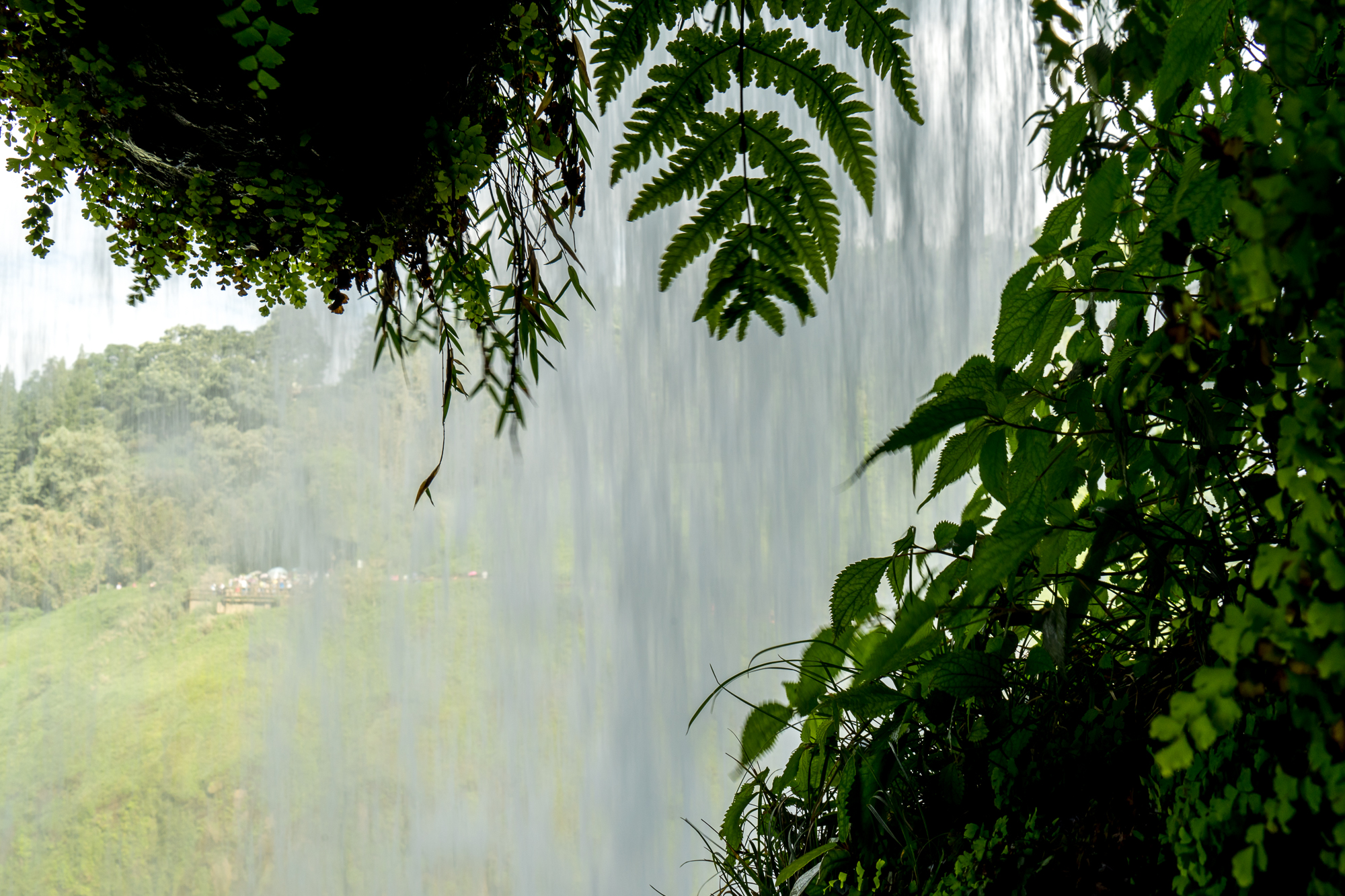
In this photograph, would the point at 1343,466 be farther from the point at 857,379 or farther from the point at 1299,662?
the point at 857,379

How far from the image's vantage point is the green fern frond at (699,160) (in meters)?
0.65

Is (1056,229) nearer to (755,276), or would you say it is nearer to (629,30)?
(755,276)

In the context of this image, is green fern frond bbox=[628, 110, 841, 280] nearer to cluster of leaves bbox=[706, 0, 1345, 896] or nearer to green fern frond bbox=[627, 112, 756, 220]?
green fern frond bbox=[627, 112, 756, 220]

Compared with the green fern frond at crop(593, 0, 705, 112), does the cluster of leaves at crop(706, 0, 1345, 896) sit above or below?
below

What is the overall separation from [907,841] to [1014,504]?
0.90 ft

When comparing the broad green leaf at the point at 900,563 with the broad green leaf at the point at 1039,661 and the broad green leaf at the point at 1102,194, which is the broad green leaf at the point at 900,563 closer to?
the broad green leaf at the point at 1039,661

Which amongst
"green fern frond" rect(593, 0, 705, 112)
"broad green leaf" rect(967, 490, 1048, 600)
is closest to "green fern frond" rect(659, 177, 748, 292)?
"green fern frond" rect(593, 0, 705, 112)

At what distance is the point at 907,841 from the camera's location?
1.99 feet

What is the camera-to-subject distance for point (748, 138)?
651 mm

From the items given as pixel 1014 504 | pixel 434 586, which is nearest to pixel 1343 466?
pixel 1014 504

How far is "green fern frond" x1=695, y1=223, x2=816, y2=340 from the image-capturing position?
635 millimetres

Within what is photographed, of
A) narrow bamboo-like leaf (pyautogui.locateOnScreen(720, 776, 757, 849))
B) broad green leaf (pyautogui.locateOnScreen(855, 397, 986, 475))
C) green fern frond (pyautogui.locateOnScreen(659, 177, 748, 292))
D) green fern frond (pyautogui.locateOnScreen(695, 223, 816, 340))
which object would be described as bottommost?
narrow bamboo-like leaf (pyautogui.locateOnScreen(720, 776, 757, 849))

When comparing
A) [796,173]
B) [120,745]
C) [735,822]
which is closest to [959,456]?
[796,173]

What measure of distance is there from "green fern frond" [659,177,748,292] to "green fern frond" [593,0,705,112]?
0.11 metres
